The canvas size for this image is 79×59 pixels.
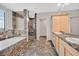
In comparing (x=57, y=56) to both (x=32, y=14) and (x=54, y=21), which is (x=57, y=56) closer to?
(x=54, y=21)

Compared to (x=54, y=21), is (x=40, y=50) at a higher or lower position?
lower

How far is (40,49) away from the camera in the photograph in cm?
174

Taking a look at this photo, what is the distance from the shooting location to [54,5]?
1674mm

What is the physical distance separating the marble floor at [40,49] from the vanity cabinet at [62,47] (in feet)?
0.26

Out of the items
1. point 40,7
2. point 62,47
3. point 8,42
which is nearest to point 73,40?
point 62,47

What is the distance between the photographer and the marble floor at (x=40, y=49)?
5.52ft

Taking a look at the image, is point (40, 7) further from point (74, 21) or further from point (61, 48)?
point (61, 48)

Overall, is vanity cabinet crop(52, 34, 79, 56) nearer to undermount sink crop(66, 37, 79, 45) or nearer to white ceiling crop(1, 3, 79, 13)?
undermount sink crop(66, 37, 79, 45)

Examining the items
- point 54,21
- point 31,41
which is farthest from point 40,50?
point 54,21

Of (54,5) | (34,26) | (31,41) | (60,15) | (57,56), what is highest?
(54,5)

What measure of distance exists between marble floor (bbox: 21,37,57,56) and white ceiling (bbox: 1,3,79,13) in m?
0.41

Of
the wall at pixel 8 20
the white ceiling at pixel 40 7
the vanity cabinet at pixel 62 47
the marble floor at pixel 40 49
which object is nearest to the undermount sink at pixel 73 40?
the vanity cabinet at pixel 62 47

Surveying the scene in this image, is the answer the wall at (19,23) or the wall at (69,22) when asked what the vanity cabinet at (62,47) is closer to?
the wall at (69,22)

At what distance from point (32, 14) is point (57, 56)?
0.64 m
